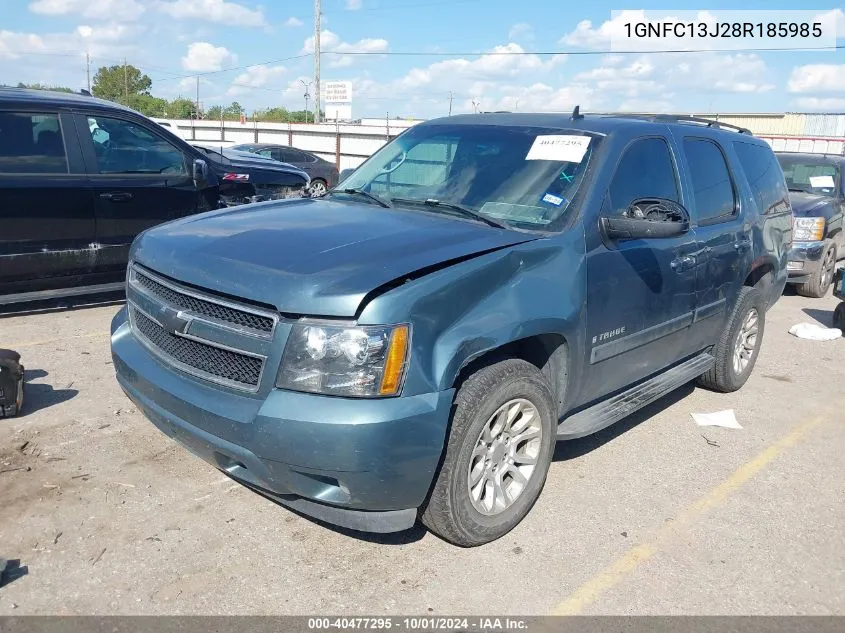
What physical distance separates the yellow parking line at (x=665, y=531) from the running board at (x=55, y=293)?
532 centimetres

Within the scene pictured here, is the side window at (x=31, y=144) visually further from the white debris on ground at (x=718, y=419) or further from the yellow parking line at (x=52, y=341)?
the white debris on ground at (x=718, y=419)

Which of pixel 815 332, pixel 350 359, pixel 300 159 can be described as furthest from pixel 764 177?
pixel 300 159

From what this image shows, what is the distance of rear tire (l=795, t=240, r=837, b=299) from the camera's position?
9.87m

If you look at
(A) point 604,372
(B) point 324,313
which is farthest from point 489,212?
(B) point 324,313

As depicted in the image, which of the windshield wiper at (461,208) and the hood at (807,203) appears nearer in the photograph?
the windshield wiper at (461,208)

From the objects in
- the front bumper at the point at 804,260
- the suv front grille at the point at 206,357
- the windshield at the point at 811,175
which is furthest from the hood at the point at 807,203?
the suv front grille at the point at 206,357

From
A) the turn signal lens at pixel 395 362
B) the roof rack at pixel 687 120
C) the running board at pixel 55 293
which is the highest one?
the roof rack at pixel 687 120

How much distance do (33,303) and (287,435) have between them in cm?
535

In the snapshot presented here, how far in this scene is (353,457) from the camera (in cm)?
274

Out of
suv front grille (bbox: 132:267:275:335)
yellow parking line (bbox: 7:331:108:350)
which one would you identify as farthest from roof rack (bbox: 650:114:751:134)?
yellow parking line (bbox: 7:331:108:350)

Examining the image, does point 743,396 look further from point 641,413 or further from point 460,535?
point 460,535

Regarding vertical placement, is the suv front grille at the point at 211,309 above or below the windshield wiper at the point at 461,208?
below

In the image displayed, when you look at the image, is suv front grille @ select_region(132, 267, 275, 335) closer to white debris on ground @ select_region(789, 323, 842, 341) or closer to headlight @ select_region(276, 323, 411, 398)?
headlight @ select_region(276, 323, 411, 398)

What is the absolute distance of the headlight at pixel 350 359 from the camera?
2.76 meters
